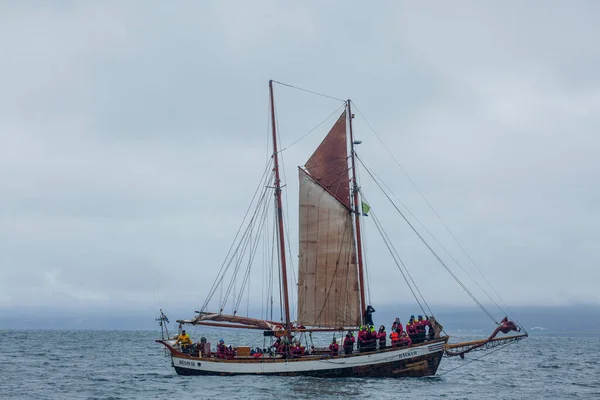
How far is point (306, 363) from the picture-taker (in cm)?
5656

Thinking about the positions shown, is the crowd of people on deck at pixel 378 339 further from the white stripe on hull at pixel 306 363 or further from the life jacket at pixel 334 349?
the white stripe on hull at pixel 306 363

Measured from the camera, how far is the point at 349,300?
60250mm

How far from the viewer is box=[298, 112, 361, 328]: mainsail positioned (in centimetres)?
6038

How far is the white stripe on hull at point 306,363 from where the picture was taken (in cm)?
5581

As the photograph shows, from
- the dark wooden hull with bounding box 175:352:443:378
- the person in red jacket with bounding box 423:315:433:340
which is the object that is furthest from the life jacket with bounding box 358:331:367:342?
the person in red jacket with bounding box 423:315:433:340

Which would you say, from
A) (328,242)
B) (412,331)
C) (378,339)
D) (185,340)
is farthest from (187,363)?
(412,331)

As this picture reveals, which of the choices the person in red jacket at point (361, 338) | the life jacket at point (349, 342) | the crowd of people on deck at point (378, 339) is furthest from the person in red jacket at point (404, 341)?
the life jacket at point (349, 342)

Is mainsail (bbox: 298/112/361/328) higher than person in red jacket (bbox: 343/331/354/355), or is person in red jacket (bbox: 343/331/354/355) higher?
mainsail (bbox: 298/112/361/328)

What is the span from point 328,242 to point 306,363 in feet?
33.8

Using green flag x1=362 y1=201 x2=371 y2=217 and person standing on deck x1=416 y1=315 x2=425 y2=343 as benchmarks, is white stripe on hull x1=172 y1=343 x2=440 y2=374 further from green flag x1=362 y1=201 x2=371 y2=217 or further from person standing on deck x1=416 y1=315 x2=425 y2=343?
green flag x1=362 y1=201 x2=371 y2=217

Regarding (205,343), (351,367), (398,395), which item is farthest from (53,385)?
(398,395)

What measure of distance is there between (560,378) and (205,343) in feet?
114

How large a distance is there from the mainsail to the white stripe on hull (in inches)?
189

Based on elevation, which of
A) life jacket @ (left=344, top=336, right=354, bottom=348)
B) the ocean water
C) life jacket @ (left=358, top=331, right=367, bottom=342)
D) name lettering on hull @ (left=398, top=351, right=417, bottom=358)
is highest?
life jacket @ (left=358, top=331, right=367, bottom=342)
